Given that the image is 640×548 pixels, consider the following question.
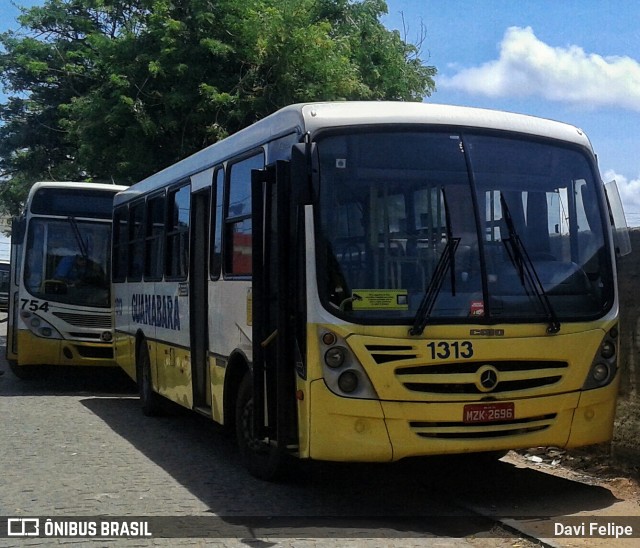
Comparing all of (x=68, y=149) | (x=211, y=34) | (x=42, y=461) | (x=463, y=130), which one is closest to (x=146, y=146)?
(x=211, y=34)

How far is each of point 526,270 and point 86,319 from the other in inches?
378

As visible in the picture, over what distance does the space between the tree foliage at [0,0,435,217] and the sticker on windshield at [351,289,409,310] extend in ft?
36.7

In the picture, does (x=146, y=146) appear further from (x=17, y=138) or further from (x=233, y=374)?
(x=233, y=374)

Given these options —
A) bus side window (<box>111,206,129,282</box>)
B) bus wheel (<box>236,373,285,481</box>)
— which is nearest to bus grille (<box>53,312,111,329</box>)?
bus side window (<box>111,206,129,282</box>)

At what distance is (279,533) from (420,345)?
159 centimetres

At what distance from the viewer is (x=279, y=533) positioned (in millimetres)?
6566

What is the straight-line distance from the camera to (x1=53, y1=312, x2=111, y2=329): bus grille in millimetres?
15109

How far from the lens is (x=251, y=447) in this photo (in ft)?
27.2

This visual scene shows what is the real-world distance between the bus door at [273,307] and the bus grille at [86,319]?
325 inches

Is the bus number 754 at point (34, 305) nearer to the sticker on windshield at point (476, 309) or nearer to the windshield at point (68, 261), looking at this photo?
the windshield at point (68, 261)

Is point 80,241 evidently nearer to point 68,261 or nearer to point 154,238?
point 68,261

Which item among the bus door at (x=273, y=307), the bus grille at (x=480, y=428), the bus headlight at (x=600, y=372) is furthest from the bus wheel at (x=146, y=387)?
the bus headlight at (x=600, y=372)

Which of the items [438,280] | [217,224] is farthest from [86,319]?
[438,280]

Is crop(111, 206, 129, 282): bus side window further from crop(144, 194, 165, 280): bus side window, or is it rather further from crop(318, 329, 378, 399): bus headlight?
crop(318, 329, 378, 399): bus headlight
